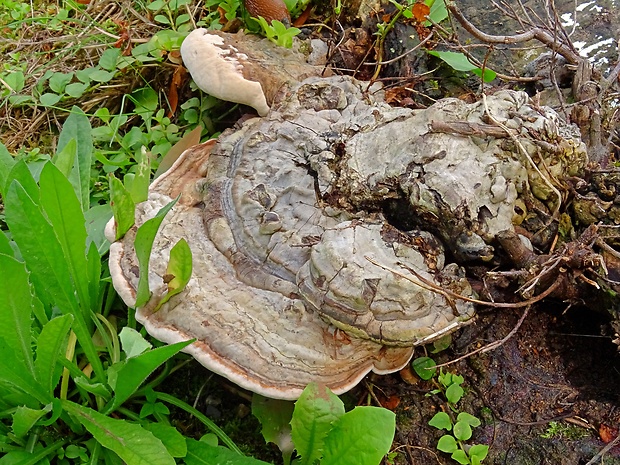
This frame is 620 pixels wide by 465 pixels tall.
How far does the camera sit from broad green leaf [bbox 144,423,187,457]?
2018mm

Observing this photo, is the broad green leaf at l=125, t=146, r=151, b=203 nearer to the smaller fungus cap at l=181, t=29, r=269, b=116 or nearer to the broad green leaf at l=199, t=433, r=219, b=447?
the smaller fungus cap at l=181, t=29, r=269, b=116

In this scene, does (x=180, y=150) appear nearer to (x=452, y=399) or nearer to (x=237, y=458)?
(x=237, y=458)

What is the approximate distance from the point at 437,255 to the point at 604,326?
0.73 m

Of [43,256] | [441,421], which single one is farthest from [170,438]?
[441,421]

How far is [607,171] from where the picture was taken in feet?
7.17

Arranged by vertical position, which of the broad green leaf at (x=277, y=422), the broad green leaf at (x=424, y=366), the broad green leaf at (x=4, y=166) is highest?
the broad green leaf at (x=4, y=166)

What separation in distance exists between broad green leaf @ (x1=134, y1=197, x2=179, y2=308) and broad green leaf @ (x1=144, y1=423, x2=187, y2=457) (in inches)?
17.6

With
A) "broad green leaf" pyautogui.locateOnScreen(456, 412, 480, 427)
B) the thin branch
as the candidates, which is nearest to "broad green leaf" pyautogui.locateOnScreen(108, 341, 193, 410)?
"broad green leaf" pyautogui.locateOnScreen(456, 412, 480, 427)

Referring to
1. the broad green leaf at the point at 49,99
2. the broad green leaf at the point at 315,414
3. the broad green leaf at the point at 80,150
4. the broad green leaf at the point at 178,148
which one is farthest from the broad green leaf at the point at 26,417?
Answer: the broad green leaf at the point at 49,99

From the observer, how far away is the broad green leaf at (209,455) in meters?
2.05

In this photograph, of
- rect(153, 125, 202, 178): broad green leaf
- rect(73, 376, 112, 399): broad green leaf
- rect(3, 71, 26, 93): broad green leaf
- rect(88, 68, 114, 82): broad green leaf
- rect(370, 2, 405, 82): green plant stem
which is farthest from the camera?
rect(3, 71, 26, 93): broad green leaf

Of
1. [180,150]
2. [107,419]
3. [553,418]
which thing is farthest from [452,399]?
[180,150]

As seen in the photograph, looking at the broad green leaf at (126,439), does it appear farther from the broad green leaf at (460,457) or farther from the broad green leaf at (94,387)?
the broad green leaf at (460,457)

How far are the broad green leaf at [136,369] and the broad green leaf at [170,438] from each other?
16cm
